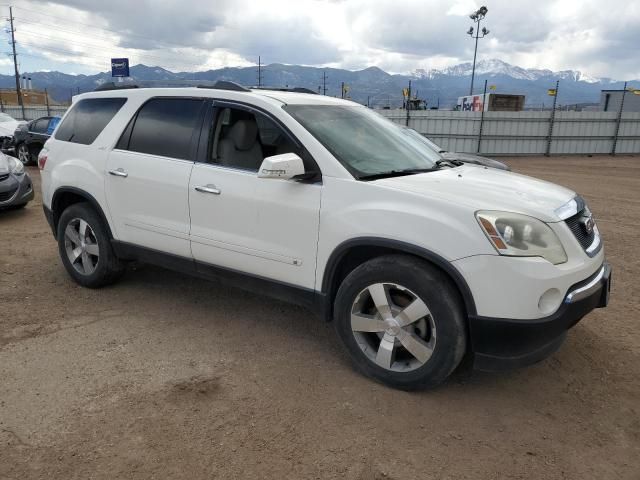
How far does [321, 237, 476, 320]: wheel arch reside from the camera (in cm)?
292

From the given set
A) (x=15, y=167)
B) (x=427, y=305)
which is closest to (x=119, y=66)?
(x=15, y=167)

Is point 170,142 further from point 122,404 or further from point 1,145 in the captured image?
point 1,145

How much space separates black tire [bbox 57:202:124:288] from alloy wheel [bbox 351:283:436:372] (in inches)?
100

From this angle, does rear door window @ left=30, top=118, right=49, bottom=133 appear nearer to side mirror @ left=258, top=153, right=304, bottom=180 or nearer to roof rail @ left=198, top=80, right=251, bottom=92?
roof rail @ left=198, top=80, right=251, bottom=92

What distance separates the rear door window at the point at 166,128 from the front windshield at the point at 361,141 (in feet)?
2.77

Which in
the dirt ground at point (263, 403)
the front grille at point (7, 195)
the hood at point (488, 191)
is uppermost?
the hood at point (488, 191)

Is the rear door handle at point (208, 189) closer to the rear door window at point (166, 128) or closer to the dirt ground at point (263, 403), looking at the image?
the rear door window at point (166, 128)

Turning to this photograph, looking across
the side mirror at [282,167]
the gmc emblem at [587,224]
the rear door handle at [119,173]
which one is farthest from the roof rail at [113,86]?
the gmc emblem at [587,224]

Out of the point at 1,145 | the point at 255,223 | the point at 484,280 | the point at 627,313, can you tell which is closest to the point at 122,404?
the point at 255,223

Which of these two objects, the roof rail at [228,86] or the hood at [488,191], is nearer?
the hood at [488,191]

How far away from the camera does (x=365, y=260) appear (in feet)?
11.3

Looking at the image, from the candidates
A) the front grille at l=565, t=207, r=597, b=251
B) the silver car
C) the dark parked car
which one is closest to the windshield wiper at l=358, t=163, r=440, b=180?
the front grille at l=565, t=207, r=597, b=251

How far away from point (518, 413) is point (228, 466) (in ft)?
5.59

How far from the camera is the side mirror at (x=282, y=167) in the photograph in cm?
322
